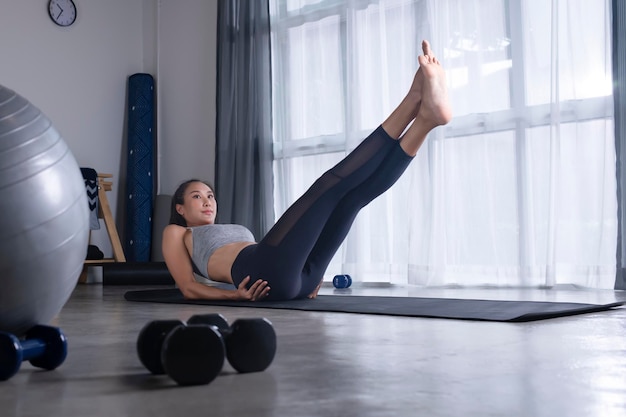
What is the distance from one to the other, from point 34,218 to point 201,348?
0.36 metres

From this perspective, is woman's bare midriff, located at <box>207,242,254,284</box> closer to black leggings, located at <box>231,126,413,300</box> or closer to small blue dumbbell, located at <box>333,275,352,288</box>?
black leggings, located at <box>231,126,413,300</box>

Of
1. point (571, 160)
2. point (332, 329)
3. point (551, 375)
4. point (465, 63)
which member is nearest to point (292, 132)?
Answer: point (465, 63)

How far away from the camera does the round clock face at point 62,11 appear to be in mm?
6332

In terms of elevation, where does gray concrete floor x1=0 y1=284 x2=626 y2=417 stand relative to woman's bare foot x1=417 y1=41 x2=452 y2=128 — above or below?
below

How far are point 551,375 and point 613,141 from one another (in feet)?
9.60

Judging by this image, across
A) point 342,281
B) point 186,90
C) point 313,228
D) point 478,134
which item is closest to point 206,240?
point 313,228

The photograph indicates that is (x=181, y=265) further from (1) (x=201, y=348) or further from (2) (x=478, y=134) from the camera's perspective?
(1) (x=201, y=348)

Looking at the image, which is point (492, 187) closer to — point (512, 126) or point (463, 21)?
point (512, 126)

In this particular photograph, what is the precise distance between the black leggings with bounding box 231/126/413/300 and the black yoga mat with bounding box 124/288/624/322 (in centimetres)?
14

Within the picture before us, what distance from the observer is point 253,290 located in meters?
2.97

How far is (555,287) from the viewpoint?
156 inches

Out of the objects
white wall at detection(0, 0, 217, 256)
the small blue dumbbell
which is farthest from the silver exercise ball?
white wall at detection(0, 0, 217, 256)

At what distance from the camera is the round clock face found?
6.33 metres

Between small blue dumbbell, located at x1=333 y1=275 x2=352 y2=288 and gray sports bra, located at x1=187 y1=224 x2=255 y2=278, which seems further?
small blue dumbbell, located at x1=333 y1=275 x2=352 y2=288
